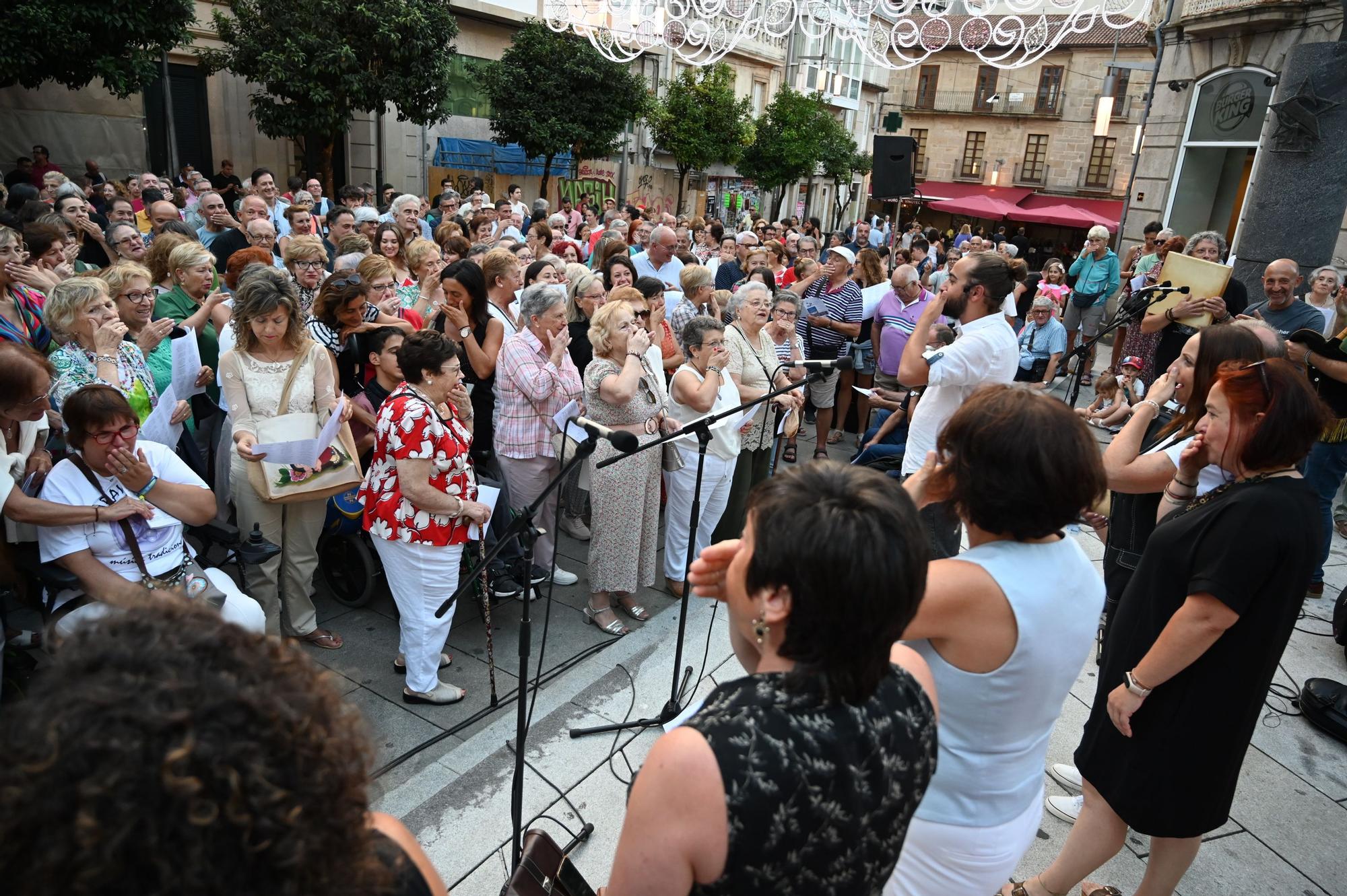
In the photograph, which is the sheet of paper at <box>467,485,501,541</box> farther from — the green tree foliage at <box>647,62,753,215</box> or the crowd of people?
the green tree foliage at <box>647,62,753,215</box>

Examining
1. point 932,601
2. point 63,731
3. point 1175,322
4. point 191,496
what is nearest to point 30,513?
point 191,496

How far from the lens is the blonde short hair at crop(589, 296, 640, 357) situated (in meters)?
4.23

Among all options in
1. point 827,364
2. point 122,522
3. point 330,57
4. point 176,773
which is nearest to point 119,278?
point 122,522

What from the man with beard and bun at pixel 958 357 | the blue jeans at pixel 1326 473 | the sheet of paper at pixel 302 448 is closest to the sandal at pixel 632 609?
the man with beard and bun at pixel 958 357

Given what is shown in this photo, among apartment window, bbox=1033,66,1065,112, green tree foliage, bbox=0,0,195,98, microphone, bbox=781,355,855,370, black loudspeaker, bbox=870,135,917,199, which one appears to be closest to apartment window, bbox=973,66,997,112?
apartment window, bbox=1033,66,1065,112

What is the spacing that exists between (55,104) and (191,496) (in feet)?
48.2

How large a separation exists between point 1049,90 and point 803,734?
4080cm

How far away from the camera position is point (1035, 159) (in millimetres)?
36344

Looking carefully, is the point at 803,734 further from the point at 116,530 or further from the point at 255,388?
the point at 255,388

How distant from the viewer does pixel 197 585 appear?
10.3 ft

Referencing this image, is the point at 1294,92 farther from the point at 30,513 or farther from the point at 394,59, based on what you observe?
the point at 394,59

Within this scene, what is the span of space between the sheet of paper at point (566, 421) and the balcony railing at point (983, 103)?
36162 millimetres

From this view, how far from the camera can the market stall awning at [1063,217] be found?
30.9 meters

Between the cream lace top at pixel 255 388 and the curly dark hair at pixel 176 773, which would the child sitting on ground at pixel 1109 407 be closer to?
the cream lace top at pixel 255 388
